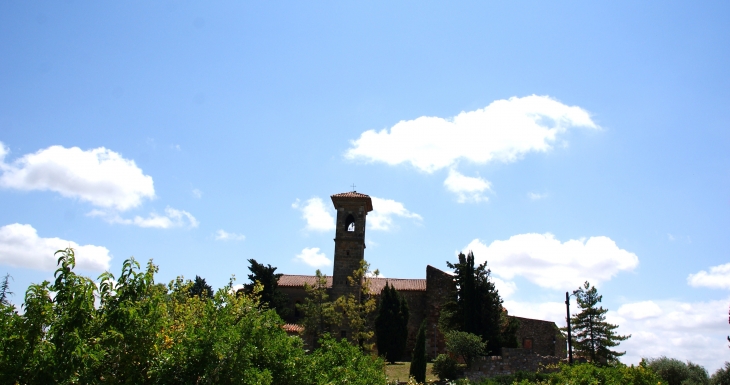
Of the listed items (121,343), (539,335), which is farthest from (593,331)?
(121,343)

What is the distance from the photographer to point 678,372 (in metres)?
27.3

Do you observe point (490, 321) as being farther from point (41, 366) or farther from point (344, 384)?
point (41, 366)

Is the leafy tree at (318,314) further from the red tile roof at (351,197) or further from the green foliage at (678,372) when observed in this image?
the green foliage at (678,372)

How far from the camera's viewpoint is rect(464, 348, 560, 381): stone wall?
27878 mm

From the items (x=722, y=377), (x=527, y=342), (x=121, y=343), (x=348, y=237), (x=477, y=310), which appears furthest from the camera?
(x=527, y=342)

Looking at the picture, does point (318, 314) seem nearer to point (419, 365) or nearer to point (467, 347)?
point (419, 365)

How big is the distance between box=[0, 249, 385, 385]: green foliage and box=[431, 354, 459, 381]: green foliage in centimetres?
2072

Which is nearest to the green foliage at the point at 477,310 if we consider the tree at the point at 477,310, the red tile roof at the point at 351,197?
the tree at the point at 477,310

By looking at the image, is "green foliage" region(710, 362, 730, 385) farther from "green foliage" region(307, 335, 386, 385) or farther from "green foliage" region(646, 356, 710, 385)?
"green foliage" region(307, 335, 386, 385)

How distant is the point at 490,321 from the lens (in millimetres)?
32906

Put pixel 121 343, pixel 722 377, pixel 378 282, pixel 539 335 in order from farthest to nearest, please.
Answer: pixel 378 282, pixel 539 335, pixel 722 377, pixel 121 343

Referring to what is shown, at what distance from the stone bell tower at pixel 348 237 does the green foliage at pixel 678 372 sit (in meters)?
18.9

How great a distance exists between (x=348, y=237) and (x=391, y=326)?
22.8ft

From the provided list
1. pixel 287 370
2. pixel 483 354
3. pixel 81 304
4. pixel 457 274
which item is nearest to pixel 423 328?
pixel 483 354
